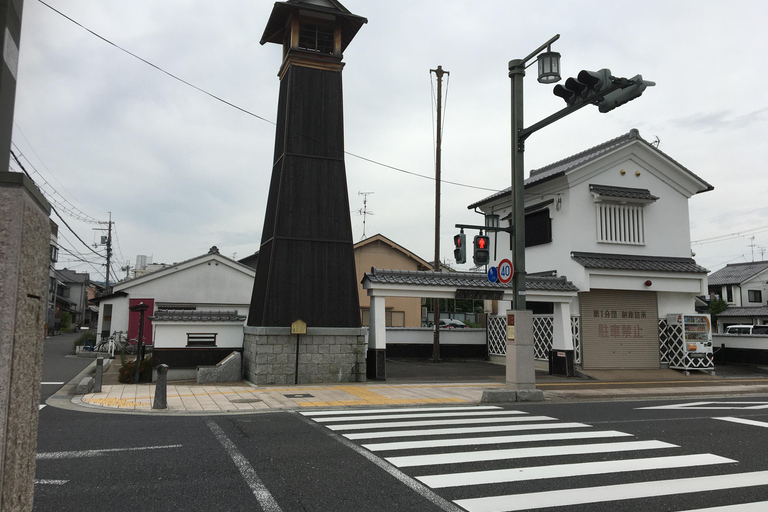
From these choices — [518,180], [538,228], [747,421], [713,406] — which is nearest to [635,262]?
[538,228]

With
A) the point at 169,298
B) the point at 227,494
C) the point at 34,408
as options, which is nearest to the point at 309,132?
the point at 227,494

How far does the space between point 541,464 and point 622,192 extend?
57.3 feet

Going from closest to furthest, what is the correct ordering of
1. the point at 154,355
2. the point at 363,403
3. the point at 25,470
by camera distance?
1. the point at 25,470
2. the point at 363,403
3. the point at 154,355

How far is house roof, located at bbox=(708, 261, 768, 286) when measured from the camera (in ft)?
165

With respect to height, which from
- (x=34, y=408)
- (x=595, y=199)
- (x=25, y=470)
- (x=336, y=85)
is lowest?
(x=25, y=470)

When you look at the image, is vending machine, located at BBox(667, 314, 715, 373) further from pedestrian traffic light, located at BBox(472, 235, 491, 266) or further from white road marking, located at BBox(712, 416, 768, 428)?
pedestrian traffic light, located at BBox(472, 235, 491, 266)

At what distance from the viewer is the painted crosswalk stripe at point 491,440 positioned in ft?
26.3

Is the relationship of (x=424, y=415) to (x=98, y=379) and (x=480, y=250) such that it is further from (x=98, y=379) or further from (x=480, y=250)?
(x=98, y=379)

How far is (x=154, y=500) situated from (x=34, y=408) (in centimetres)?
349

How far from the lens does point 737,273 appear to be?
51.9 m

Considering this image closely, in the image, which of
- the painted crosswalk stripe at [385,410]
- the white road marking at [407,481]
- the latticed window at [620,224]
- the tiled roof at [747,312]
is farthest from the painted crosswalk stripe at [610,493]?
the tiled roof at [747,312]

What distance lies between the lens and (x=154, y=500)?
5543 millimetres

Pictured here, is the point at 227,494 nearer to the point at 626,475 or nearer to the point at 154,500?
the point at 154,500

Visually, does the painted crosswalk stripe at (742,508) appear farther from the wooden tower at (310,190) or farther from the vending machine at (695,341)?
the vending machine at (695,341)
